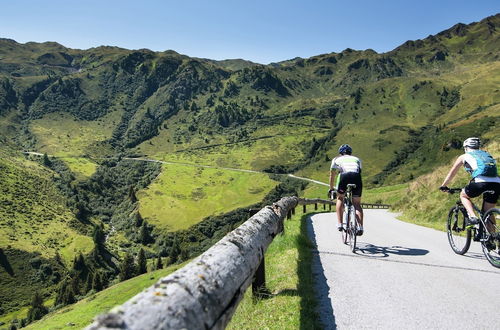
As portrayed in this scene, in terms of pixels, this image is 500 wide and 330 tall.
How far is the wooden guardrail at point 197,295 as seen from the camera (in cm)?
252

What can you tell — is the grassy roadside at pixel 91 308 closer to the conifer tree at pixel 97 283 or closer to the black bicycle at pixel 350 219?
the conifer tree at pixel 97 283

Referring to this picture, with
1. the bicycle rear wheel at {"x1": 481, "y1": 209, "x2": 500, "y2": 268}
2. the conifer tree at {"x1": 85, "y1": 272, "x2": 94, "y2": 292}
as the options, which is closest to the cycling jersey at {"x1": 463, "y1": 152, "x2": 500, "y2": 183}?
the bicycle rear wheel at {"x1": 481, "y1": 209, "x2": 500, "y2": 268}

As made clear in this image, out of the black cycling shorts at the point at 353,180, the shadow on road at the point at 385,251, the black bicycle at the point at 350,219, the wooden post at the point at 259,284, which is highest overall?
the black cycling shorts at the point at 353,180

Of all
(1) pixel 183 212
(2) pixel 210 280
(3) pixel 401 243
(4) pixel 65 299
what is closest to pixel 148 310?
(2) pixel 210 280

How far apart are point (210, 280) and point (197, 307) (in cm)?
52

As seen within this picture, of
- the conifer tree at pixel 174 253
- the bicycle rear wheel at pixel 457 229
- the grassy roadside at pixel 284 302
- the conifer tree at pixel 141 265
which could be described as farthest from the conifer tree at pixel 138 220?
the bicycle rear wheel at pixel 457 229

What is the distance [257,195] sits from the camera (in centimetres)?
19388

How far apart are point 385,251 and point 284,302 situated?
5686 mm

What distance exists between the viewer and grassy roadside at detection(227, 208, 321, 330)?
215 inches

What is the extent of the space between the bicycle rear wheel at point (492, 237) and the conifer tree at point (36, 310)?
146 metres

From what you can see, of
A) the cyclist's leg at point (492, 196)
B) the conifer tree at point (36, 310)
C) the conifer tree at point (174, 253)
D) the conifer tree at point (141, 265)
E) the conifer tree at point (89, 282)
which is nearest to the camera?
the cyclist's leg at point (492, 196)

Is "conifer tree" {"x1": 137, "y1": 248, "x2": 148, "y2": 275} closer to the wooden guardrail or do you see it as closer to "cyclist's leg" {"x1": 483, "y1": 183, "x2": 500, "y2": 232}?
"cyclist's leg" {"x1": 483, "y1": 183, "x2": 500, "y2": 232}

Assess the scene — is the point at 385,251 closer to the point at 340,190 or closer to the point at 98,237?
the point at 340,190

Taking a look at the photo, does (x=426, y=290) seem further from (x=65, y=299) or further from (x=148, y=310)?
(x=65, y=299)
